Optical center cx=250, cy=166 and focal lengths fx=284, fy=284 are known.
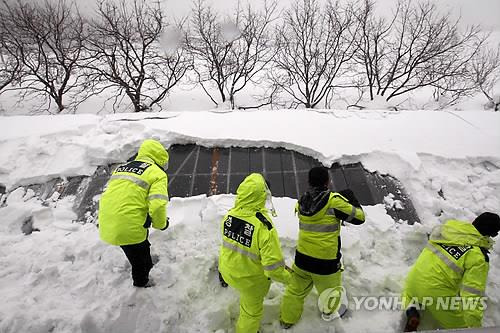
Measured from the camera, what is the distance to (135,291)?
9.25ft

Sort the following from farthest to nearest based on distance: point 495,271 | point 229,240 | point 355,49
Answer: point 355,49 → point 495,271 → point 229,240

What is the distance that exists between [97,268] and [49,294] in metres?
0.45

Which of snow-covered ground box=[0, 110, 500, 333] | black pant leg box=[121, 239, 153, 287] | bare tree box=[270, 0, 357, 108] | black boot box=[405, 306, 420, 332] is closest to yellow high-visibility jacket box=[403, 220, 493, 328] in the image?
black boot box=[405, 306, 420, 332]

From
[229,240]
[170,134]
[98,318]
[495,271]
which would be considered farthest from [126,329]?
[495,271]

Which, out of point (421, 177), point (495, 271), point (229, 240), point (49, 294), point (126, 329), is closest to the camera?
point (229, 240)

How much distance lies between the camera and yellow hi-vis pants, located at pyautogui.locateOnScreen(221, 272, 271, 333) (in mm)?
2211

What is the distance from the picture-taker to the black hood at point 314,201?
230cm

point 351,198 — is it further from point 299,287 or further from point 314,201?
point 299,287

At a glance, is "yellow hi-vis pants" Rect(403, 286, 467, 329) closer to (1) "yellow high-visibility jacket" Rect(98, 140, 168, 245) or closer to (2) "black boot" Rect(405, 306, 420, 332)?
(2) "black boot" Rect(405, 306, 420, 332)

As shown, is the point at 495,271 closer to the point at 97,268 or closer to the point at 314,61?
the point at 97,268

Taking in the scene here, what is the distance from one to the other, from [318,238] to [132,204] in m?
1.59

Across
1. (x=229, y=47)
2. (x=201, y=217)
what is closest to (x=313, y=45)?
(x=229, y=47)

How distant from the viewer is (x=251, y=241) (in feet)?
6.93

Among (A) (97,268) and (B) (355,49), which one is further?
(B) (355,49)
